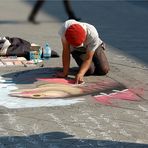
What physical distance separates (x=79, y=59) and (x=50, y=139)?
8.76 ft

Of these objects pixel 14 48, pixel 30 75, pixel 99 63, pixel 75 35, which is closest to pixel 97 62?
pixel 99 63

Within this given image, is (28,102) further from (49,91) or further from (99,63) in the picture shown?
(99,63)

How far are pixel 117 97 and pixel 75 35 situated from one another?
2.93 feet

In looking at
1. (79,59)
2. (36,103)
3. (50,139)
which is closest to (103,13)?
(79,59)

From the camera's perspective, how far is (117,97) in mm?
5824

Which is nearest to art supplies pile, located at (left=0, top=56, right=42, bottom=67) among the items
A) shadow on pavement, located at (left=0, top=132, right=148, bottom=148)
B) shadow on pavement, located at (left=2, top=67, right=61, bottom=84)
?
shadow on pavement, located at (left=2, top=67, right=61, bottom=84)

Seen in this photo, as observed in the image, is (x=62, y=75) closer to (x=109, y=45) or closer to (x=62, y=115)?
(x=62, y=115)

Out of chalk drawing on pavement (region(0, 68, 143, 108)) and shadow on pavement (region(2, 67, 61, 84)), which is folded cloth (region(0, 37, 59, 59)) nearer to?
shadow on pavement (region(2, 67, 61, 84))

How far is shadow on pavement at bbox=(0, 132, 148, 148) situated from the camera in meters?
4.19

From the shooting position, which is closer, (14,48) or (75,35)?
(75,35)

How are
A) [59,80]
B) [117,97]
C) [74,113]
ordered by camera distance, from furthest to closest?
[59,80] < [117,97] < [74,113]

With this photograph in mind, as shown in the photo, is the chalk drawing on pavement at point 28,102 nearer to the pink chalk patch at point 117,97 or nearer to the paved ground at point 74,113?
the paved ground at point 74,113

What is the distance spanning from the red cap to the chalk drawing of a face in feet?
2.24

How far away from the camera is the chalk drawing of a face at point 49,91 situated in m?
5.80
